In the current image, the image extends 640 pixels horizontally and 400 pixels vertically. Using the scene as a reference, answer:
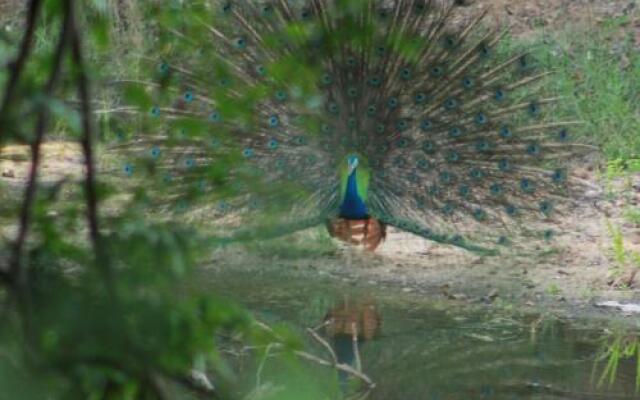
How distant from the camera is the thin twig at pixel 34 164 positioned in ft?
4.41

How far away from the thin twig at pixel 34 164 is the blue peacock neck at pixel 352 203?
6.72 metres

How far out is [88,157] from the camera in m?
1.33

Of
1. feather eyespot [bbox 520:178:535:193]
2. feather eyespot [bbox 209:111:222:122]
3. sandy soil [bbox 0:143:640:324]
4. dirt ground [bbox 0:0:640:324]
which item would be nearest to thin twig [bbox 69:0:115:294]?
feather eyespot [bbox 209:111:222:122]

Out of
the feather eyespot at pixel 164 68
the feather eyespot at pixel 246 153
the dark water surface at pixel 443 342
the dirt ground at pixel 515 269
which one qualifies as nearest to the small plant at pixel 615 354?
the dark water surface at pixel 443 342

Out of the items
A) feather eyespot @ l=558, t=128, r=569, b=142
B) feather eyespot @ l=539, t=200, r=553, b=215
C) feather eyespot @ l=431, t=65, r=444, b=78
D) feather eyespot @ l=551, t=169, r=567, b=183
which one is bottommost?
feather eyespot @ l=539, t=200, r=553, b=215

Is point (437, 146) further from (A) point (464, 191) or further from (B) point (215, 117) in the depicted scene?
(B) point (215, 117)

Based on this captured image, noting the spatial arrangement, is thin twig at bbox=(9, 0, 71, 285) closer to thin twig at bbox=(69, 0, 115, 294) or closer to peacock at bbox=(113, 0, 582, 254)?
thin twig at bbox=(69, 0, 115, 294)

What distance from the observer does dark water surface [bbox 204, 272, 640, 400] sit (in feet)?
18.5

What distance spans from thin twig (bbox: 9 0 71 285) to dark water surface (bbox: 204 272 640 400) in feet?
11.8

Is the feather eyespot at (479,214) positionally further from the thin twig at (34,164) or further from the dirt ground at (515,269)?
the thin twig at (34,164)

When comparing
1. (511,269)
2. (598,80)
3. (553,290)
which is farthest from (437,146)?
(598,80)

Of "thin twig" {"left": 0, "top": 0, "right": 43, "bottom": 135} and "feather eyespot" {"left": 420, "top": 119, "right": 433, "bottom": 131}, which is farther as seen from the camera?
"feather eyespot" {"left": 420, "top": 119, "right": 433, "bottom": 131}

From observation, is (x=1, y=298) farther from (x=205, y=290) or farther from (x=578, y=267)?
(x=578, y=267)

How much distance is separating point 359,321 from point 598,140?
3.24 metres
